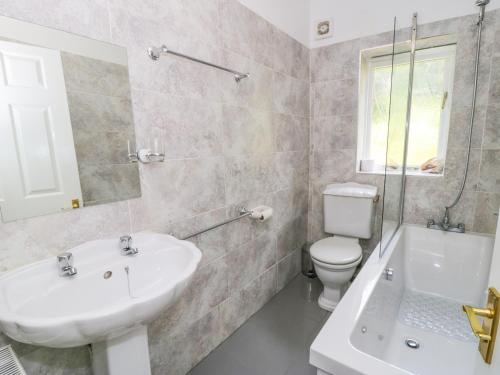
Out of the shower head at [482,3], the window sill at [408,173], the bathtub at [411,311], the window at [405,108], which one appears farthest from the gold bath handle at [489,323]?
the shower head at [482,3]

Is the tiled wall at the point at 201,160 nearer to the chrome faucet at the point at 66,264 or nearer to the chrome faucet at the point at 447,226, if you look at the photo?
the chrome faucet at the point at 66,264

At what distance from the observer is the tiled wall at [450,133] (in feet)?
6.15

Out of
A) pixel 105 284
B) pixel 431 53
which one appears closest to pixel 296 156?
pixel 431 53

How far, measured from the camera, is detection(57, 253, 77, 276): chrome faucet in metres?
0.94

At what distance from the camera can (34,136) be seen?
95 centimetres

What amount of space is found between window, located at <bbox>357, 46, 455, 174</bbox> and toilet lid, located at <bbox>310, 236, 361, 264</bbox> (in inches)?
26.5

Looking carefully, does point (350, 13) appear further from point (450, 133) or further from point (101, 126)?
point (101, 126)

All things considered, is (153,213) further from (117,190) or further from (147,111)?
(147,111)

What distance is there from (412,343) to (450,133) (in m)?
1.49

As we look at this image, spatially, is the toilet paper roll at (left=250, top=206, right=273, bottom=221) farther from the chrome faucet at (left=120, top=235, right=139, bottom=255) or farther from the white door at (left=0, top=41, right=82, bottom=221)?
the white door at (left=0, top=41, right=82, bottom=221)

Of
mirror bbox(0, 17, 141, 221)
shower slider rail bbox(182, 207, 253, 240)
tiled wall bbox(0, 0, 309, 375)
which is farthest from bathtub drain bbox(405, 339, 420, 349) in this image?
mirror bbox(0, 17, 141, 221)

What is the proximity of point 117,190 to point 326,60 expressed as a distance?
2098 millimetres

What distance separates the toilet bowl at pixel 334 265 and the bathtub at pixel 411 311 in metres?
0.28

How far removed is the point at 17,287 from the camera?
2.78 feet
